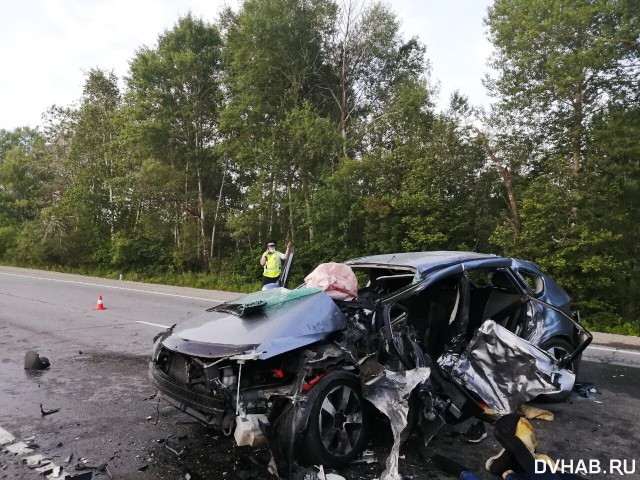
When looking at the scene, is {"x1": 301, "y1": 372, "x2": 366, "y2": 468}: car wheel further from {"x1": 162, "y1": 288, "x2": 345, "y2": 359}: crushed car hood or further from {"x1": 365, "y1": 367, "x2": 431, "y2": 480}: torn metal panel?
{"x1": 162, "y1": 288, "x2": 345, "y2": 359}: crushed car hood

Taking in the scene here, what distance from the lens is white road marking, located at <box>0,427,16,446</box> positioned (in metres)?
3.67

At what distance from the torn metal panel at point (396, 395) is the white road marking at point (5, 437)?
9.66 ft

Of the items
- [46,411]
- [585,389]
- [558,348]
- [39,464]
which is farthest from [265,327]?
[585,389]

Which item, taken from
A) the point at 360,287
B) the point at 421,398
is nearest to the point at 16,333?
the point at 360,287

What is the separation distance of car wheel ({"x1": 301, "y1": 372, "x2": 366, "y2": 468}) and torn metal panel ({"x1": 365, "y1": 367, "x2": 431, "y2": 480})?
16cm

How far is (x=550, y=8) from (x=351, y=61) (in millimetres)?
9541

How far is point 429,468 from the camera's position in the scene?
322cm

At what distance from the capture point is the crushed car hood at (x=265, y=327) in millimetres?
3221

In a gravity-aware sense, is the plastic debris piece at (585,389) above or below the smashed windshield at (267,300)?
below

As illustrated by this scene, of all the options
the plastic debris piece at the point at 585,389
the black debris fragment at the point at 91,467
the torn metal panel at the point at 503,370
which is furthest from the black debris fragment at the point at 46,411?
the plastic debris piece at the point at 585,389

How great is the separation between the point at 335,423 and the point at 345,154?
15828 millimetres

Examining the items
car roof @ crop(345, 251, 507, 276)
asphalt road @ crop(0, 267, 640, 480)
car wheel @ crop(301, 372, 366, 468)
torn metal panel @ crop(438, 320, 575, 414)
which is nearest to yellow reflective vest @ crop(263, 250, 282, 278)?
asphalt road @ crop(0, 267, 640, 480)

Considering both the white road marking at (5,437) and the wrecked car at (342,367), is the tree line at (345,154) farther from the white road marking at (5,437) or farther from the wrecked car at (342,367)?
the white road marking at (5,437)

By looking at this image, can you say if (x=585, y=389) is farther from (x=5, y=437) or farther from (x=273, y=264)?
(x=273, y=264)
